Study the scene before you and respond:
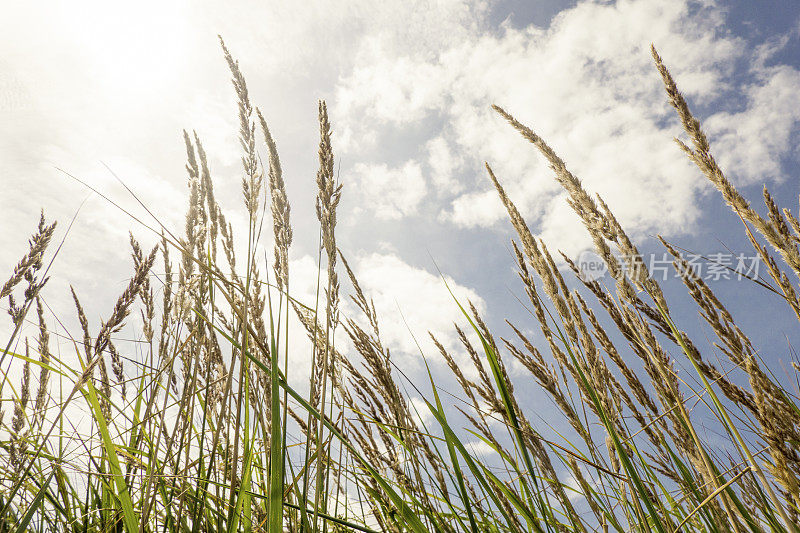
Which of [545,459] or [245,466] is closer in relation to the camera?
[245,466]

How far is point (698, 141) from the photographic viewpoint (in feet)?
6.32

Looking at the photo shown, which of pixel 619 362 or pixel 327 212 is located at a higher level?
pixel 327 212

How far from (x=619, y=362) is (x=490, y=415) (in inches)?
22.7

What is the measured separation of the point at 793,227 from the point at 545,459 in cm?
153

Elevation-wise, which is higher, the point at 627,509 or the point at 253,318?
the point at 253,318

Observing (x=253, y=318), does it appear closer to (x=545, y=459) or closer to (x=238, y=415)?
(x=238, y=415)

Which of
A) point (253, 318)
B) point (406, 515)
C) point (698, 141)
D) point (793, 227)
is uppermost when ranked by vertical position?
point (698, 141)

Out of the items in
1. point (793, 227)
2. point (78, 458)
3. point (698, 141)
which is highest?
point (698, 141)

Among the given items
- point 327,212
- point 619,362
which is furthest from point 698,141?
point 327,212

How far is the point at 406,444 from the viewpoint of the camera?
1603 mm

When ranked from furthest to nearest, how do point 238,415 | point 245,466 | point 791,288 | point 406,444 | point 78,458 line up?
point 78,458, point 791,288, point 406,444, point 245,466, point 238,415

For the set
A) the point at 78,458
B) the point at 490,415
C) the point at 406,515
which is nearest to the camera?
the point at 406,515

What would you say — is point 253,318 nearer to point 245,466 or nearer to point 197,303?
point 197,303

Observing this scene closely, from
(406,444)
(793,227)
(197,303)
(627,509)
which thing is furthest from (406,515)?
(793,227)
